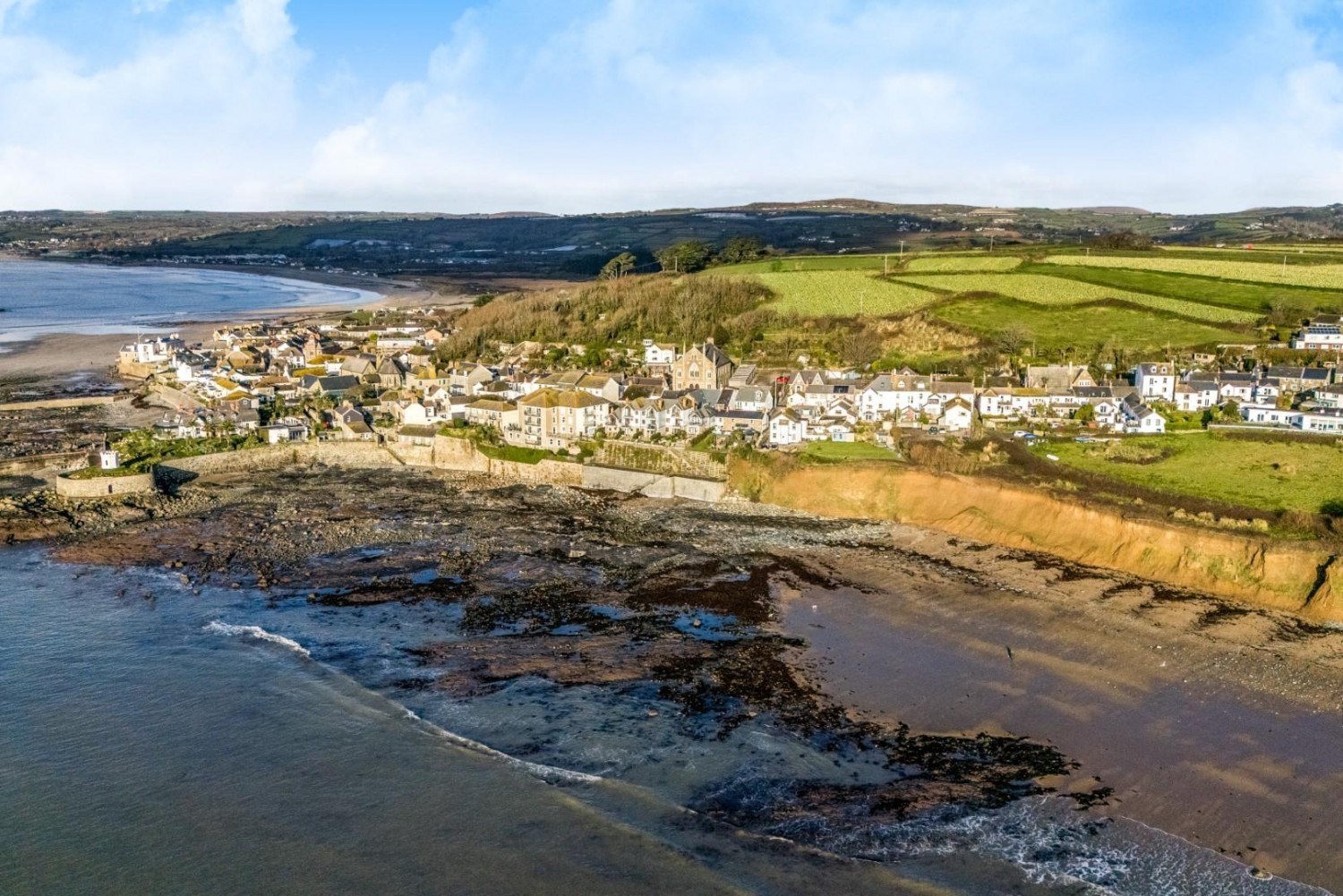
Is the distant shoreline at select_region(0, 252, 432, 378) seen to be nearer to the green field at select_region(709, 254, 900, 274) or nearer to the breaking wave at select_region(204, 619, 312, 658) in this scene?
the green field at select_region(709, 254, 900, 274)

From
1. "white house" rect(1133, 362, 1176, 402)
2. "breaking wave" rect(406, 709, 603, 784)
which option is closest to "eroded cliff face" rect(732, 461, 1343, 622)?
"white house" rect(1133, 362, 1176, 402)

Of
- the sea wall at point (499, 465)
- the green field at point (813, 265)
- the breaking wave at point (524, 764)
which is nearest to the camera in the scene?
the breaking wave at point (524, 764)

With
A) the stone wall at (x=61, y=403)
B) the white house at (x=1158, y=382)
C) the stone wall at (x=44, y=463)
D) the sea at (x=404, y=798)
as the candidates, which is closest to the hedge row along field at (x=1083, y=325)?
the white house at (x=1158, y=382)

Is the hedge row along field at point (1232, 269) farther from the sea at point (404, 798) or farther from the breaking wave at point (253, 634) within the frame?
the breaking wave at point (253, 634)

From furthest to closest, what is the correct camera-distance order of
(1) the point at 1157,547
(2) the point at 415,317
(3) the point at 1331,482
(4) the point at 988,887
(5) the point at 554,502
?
(2) the point at 415,317
(5) the point at 554,502
(3) the point at 1331,482
(1) the point at 1157,547
(4) the point at 988,887

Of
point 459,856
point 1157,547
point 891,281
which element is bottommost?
point 459,856

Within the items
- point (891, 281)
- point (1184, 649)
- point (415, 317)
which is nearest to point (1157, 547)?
point (1184, 649)

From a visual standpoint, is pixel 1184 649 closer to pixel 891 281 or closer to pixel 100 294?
pixel 891 281
